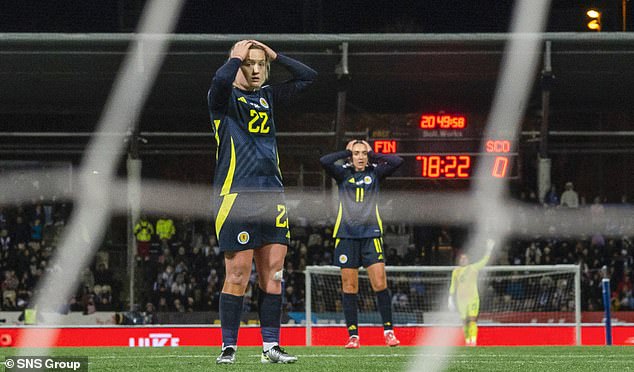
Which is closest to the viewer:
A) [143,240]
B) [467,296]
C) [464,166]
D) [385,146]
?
[467,296]

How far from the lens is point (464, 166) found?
18.3 meters

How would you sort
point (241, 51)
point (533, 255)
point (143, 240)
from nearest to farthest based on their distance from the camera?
point (241, 51)
point (533, 255)
point (143, 240)

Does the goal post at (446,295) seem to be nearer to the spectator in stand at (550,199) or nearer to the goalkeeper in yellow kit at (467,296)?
the goalkeeper in yellow kit at (467,296)

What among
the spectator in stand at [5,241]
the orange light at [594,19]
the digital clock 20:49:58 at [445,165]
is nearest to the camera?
the digital clock 20:49:58 at [445,165]

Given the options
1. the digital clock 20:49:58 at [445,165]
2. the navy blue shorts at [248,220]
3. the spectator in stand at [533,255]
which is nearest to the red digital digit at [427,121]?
the digital clock 20:49:58 at [445,165]

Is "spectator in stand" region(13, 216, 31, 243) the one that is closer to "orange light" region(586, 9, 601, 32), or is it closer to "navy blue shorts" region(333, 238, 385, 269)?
"orange light" region(586, 9, 601, 32)

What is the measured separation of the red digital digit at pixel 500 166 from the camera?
18203 mm

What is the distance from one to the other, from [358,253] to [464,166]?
7.74 meters

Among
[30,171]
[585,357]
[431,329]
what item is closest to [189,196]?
[30,171]

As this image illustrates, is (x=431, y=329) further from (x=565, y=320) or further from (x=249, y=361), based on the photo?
(x=249, y=361)

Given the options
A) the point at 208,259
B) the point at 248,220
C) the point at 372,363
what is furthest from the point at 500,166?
the point at 248,220

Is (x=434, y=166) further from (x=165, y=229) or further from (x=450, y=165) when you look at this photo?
(x=165, y=229)

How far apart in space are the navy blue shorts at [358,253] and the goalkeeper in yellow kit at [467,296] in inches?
192

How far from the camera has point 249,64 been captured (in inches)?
277
